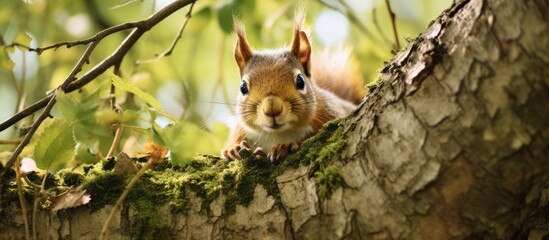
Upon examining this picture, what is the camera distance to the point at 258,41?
2723mm

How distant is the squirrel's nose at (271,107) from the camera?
2.20 m

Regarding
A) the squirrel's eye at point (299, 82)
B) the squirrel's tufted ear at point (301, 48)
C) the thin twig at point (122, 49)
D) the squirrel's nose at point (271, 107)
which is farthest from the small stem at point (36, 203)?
the squirrel's tufted ear at point (301, 48)

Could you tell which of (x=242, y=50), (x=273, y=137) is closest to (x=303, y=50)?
(x=242, y=50)

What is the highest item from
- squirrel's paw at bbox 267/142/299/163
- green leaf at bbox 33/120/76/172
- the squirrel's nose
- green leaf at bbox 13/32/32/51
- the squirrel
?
the squirrel

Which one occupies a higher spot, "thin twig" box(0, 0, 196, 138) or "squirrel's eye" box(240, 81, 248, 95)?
"squirrel's eye" box(240, 81, 248, 95)

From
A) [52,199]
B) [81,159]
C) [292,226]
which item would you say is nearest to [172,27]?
[81,159]

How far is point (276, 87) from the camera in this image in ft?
7.75

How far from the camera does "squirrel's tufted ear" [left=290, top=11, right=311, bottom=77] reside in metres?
2.56

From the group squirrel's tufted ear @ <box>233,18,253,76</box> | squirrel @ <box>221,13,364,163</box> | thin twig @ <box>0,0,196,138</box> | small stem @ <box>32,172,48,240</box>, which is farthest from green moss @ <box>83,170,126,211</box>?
squirrel's tufted ear @ <box>233,18,253,76</box>

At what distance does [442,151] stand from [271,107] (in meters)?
1.01

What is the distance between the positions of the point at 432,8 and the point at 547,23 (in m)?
2.67

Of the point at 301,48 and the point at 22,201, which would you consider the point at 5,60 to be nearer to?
the point at 22,201

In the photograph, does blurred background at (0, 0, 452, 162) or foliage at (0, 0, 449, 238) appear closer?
foliage at (0, 0, 449, 238)

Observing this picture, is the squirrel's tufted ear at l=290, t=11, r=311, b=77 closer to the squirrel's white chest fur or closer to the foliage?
the foliage
